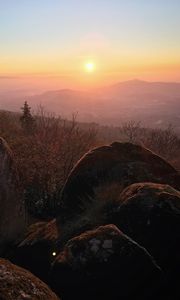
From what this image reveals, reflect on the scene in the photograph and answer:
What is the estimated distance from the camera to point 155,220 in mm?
8688

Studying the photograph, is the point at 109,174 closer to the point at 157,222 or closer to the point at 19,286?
the point at 157,222

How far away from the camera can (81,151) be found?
21453 mm

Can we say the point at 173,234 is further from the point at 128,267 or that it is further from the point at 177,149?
the point at 177,149

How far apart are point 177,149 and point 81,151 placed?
2706cm

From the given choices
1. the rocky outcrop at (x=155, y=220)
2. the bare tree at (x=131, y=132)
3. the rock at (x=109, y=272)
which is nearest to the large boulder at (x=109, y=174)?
the rocky outcrop at (x=155, y=220)

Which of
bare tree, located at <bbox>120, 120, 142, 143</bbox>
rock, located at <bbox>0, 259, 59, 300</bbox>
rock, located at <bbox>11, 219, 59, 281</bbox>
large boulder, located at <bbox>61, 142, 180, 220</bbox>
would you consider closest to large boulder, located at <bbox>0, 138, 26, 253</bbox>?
rock, located at <bbox>11, 219, 59, 281</bbox>

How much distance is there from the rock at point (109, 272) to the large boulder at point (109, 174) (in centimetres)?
241

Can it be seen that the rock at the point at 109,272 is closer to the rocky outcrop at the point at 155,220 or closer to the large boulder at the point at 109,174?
the rocky outcrop at the point at 155,220

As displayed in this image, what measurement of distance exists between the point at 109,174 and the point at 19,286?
530 centimetres

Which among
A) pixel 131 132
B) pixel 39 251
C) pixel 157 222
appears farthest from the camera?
pixel 131 132

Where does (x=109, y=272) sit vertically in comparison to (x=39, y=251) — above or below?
above

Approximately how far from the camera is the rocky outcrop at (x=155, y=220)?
8.30m

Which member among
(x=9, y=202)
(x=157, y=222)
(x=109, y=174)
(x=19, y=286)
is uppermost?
(x=109, y=174)

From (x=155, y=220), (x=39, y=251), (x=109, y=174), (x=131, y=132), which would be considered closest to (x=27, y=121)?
(x=131, y=132)
